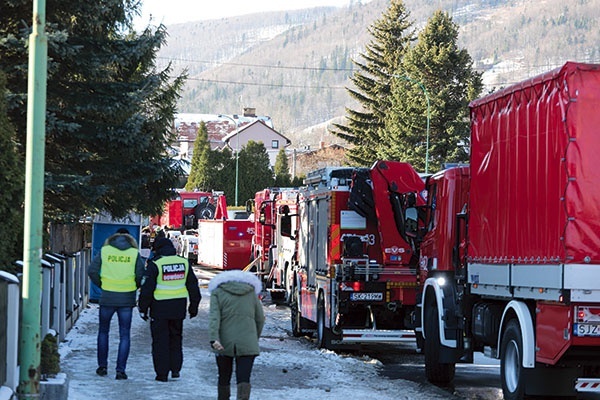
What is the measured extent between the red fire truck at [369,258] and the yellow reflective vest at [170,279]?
182 inches

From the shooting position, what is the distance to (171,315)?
1248 centimetres


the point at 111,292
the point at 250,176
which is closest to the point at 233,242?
the point at 111,292

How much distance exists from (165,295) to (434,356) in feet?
12.3

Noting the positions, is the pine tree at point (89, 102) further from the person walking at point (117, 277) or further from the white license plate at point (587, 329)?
the white license plate at point (587, 329)

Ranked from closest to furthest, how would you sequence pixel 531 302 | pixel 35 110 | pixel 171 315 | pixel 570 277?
pixel 35 110, pixel 570 277, pixel 531 302, pixel 171 315

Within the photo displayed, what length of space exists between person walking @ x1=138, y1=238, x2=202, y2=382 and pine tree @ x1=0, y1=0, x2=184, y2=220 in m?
6.26

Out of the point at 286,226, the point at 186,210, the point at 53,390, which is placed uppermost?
the point at 186,210

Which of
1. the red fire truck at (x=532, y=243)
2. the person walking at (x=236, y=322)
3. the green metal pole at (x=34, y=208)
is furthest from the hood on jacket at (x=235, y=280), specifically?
the red fire truck at (x=532, y=243)

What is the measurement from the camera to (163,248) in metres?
12.5

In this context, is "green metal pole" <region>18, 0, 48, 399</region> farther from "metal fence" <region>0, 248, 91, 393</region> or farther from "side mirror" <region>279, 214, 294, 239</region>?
"side mirror" <region>279, 214, 294, 239</region>

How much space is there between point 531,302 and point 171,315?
13.7ft

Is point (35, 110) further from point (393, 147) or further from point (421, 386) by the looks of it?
point (393, 147)

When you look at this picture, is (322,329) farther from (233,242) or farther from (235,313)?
(233,242)

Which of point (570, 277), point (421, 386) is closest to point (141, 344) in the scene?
point (421, 386)
